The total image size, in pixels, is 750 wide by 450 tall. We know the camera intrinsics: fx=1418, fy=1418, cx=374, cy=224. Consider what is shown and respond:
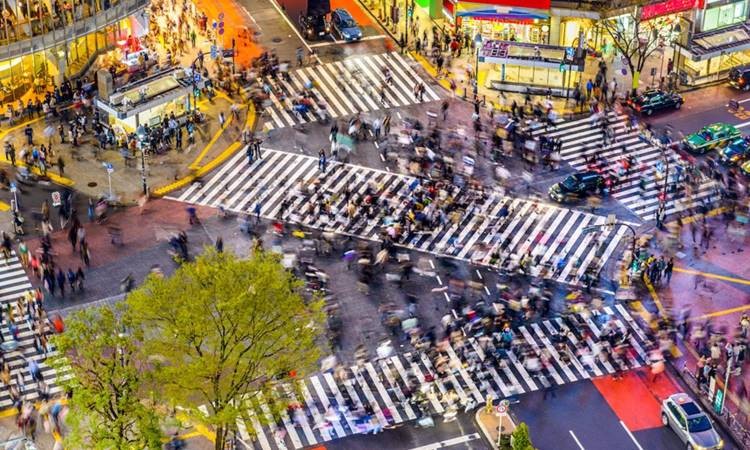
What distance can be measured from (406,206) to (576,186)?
12331 millimetres

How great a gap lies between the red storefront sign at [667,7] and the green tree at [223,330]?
53.5 metres

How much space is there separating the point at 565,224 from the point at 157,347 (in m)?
37.3

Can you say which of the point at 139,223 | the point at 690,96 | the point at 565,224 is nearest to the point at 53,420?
the point at 139,223

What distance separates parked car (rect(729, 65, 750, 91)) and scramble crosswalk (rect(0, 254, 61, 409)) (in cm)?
5874

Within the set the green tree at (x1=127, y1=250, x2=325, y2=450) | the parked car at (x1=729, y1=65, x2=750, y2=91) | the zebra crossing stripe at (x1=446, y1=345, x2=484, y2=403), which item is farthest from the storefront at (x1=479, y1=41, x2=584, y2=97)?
the green tree at (x1=127, y1=250, x2=325, y2=450)

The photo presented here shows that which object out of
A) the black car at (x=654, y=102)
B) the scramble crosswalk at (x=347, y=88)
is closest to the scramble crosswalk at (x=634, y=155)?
the black car at (x=654, y=102)

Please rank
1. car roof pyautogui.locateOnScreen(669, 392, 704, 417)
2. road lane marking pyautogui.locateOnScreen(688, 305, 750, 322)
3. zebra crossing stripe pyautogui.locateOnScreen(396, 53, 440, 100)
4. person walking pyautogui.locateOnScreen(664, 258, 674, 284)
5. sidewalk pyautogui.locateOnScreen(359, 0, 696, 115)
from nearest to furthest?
1. car roof pyautogui.locateOnScreen(669, 392, 704, 417)
2. road lane marking pyautogui.locateOnScreen(688, 305, 750, 322)
3. person walking pyautogui.locateOnScreen(664, 258, 674, 284)
4. sidewalk pyautogui.locateOnScreen(359, 0, 696, 115)
5. zebra crossing stripe pyautogui.locateOnScreen(396, 53, 440, 100)

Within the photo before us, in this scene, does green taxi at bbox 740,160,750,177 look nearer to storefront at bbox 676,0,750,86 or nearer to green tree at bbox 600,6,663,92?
green tree at bbox 600,6,663,92

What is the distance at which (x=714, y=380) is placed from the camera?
8300cm

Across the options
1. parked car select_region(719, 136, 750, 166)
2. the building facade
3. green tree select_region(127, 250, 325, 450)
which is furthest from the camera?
the building facade

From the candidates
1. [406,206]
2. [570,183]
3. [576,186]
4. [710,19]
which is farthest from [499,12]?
[406,206]

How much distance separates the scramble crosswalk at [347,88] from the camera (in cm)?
11362

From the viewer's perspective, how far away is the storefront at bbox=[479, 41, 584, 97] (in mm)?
114000

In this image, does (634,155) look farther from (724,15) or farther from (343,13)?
(343,13)
